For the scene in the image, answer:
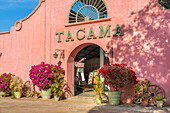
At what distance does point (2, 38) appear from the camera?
14.7 m

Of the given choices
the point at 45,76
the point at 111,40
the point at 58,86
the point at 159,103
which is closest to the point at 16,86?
the point at 45,76

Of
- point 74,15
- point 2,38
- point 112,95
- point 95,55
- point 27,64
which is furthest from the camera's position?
point 95,55

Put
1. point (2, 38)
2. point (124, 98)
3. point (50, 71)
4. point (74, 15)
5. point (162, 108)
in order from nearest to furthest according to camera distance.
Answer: point (162, 108), point (124, 98), point (50, 71), point (74, 15), point (2, 38)

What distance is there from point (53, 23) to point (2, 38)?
4.84 m

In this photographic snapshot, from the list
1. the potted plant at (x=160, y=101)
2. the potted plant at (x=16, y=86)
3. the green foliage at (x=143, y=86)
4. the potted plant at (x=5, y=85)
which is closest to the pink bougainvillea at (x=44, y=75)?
the potted plant at (x=16, y=86)

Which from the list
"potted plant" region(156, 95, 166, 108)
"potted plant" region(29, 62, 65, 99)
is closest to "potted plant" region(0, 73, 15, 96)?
"potted plant" region(29, 62, 65, 99)

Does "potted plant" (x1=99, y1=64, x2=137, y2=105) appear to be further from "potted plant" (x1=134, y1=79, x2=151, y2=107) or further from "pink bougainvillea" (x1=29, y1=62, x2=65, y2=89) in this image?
"pink bougainvillea" (x1=29, y1=62, x2=65, y2=89)

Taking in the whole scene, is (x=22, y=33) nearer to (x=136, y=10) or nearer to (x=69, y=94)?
(x=69, y=94)

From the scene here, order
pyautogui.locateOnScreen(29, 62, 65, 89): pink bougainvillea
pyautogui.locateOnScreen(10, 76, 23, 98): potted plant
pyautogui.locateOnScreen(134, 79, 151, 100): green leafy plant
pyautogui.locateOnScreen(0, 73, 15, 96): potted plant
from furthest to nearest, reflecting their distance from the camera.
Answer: pyautogui.locateOnScreen(0, 73, 15, 96): potted plant
pyautogui.locateOnScreen(10, 76, 23, 98): potted plant
pyautogui.locateOnScreen(29, 62, 65, 89): pink bougainvillea
pyautogui.locateOnScreen(134, 79, 151, 100): green leafy plant

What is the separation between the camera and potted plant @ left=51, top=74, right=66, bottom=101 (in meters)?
10.7

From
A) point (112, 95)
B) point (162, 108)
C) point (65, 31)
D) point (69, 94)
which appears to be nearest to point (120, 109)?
point (112, 95)

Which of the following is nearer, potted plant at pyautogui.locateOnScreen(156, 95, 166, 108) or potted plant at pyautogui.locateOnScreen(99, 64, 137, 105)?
potted plant at pyautogui.locateOnScreen(156, 95, 166, 108)

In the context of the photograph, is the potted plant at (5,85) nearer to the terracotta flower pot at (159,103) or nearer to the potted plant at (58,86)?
the potted plant at (58,86)

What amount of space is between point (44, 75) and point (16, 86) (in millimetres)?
2832
